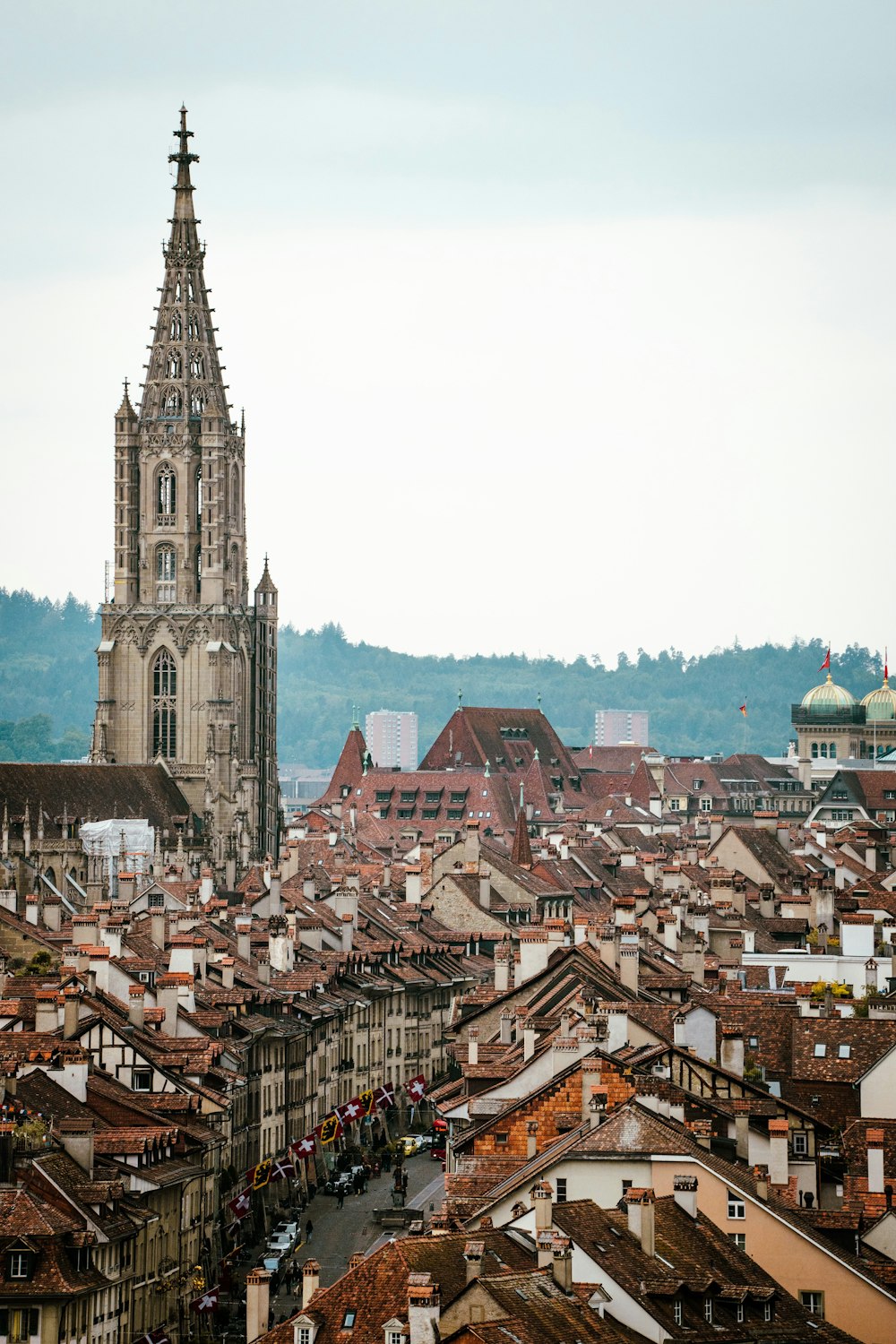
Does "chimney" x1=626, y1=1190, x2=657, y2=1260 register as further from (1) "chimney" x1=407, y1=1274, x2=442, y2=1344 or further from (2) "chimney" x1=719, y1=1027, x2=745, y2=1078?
→ (2) "chimney" x1=719, y1=1027, x2=745, y2=1078

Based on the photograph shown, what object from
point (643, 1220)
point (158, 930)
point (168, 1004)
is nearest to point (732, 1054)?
point (643, 1220)

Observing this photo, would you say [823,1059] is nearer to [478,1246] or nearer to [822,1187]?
[822,1187]

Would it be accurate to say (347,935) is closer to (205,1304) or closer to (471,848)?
(471,848)

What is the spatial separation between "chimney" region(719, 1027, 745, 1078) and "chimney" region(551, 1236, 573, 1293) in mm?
23743

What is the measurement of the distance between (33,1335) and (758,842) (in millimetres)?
112441

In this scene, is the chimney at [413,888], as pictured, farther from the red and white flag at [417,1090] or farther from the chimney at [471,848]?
the red and white flag at [417,1090]

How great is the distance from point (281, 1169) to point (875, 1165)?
29.7 meters

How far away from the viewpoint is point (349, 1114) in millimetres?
104375

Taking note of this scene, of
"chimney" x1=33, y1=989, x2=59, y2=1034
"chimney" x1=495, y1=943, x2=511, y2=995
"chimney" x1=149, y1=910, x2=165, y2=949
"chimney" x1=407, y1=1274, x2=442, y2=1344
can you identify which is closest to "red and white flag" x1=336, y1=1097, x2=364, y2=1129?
"chimney" x1=495, y1=943, x2=511, y2=995

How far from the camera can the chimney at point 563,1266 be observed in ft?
173

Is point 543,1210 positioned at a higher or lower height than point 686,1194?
higher

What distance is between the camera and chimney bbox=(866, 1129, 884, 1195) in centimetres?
6600

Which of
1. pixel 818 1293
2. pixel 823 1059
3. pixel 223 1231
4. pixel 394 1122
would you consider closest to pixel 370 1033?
pixel 394 1122

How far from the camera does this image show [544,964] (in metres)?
92.6
